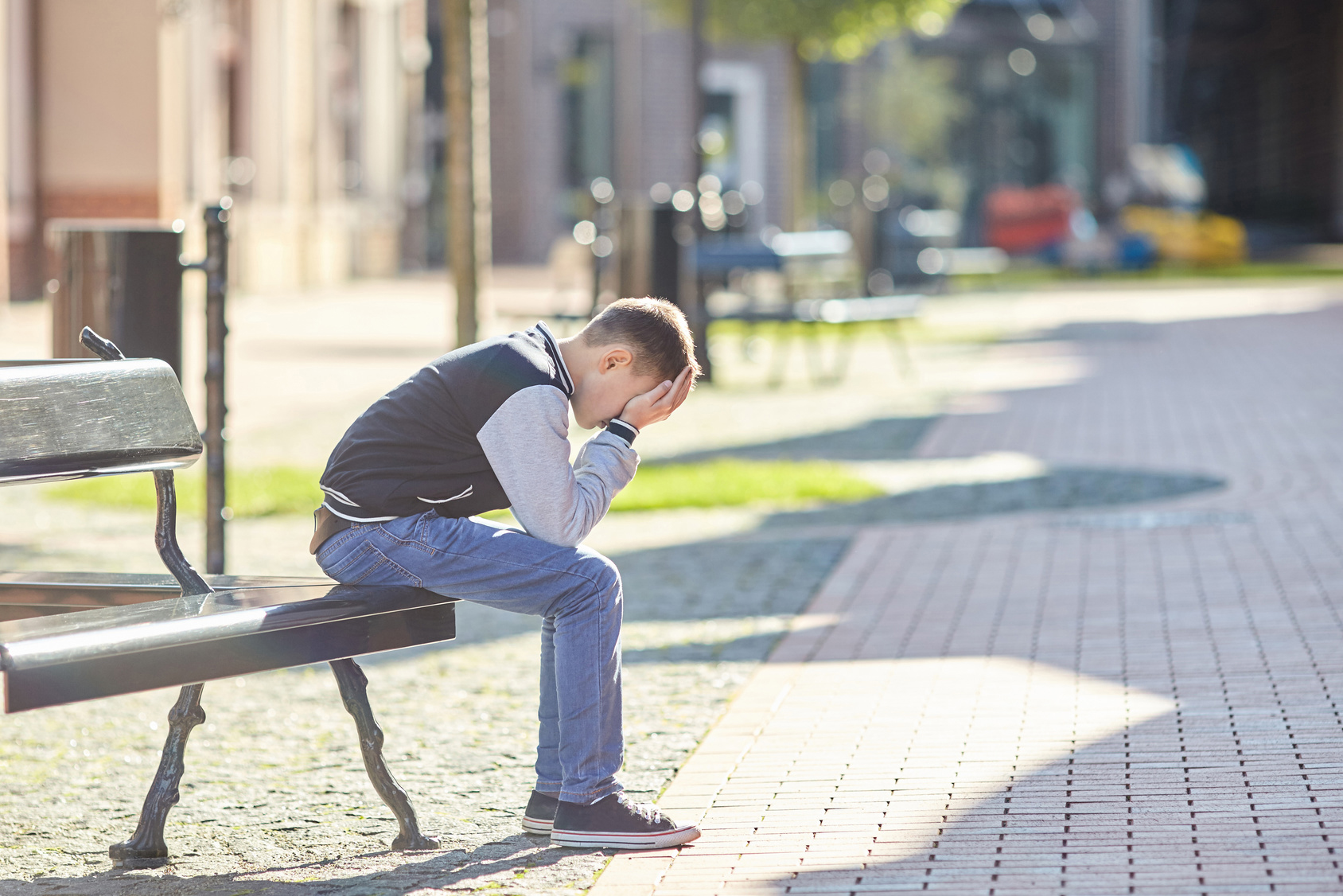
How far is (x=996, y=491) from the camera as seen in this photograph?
8.34 m

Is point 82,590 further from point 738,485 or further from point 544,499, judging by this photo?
point 738,485

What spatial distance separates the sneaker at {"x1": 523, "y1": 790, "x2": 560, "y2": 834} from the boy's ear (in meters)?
0.87

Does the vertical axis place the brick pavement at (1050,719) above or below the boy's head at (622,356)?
below

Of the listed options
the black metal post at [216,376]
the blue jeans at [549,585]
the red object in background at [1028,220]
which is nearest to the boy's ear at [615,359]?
the blue jeans at [549,585]

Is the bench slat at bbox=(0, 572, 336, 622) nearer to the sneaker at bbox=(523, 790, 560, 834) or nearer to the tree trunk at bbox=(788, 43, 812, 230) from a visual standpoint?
the sneaker at bbox=(523, 790, 560, 834)

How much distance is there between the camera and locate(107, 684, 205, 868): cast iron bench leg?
3523 millimetres

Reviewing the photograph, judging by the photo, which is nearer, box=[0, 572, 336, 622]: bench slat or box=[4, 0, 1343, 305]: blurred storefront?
box=[0, 572, 336, 622]: bench slat

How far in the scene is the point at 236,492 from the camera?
848 centimetres

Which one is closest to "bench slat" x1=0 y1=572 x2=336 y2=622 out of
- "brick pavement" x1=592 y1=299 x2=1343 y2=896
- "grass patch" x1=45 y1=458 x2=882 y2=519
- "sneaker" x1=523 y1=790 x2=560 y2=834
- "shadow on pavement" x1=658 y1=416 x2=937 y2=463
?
"sneaker" x1=523 y1=790 x2=560 y2=834

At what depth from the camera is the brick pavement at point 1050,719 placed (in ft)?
10.8

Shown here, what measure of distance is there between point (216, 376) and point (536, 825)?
2382mm

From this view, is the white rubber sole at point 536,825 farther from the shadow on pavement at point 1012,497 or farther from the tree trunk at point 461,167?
the tree trunk at point 461,167

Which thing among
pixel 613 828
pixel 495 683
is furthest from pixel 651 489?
pixel 613 828

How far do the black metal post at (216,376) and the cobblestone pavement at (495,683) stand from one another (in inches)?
23.8
